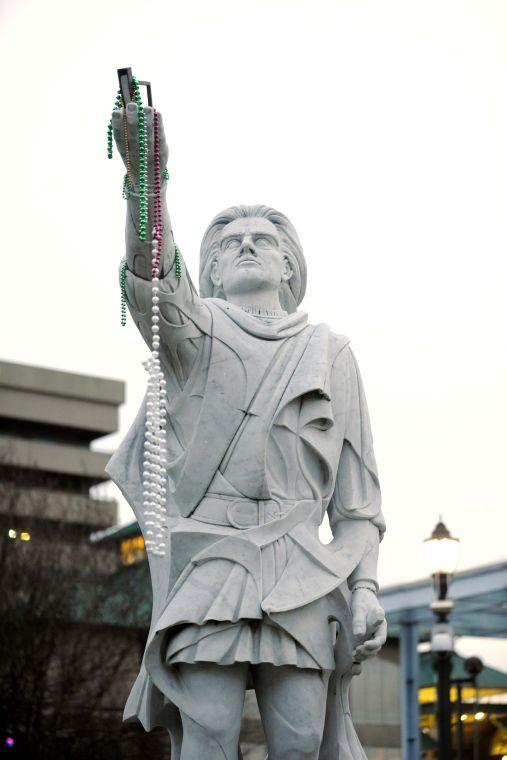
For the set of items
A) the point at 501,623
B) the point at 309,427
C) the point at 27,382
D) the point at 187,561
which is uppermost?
the point at 27,382

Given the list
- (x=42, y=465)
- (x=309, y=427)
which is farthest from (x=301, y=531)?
(x=42, y=465)

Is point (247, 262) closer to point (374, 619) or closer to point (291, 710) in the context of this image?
point (374, 619)

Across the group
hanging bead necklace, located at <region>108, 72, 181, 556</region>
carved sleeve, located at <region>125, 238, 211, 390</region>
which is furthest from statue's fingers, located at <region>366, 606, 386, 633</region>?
carved sleeve, located at <region>125, 238, 211, 390</region>

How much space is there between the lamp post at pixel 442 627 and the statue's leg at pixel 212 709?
981cm

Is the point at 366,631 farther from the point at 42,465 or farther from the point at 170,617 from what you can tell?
the point at 42,465

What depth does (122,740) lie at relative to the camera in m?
31.2

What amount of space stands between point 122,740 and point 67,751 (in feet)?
4.52

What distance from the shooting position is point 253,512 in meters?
7.84

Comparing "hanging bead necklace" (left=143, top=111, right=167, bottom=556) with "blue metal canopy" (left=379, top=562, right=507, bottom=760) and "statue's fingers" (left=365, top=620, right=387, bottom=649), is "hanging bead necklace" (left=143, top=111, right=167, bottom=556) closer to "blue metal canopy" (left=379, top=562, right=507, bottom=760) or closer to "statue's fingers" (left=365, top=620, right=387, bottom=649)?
"statue's fingers" (left=365, top=620, right=387, bottom=649)

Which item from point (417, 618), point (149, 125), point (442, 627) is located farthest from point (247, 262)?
point (417, 618)

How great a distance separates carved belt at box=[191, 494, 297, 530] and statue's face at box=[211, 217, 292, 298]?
138cm

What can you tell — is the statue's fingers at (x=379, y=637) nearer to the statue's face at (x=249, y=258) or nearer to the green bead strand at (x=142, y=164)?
the statue's face at (x=249, y=258)

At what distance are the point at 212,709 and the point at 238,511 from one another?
108cm

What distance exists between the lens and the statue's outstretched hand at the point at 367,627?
300 inches
